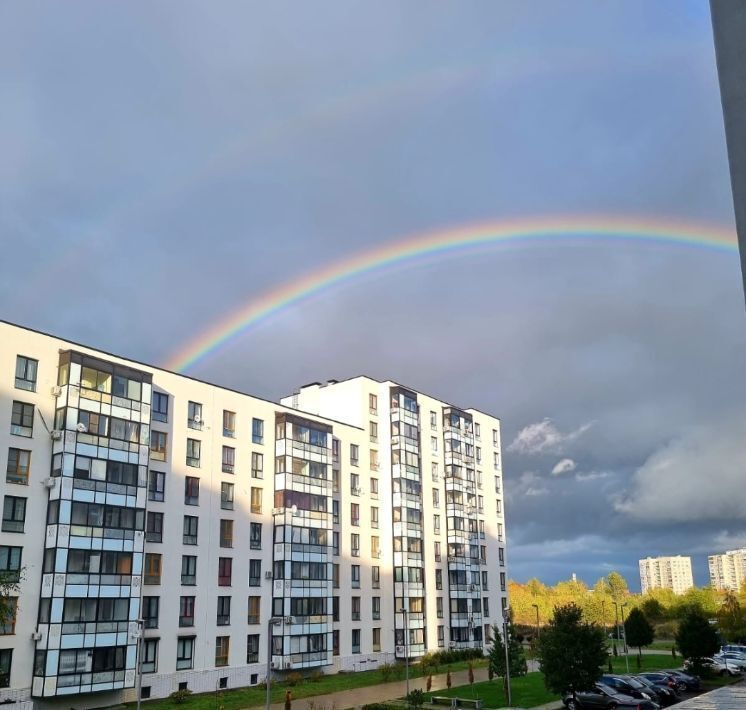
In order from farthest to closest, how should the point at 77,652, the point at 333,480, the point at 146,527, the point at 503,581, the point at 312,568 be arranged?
the point at 503,581 → the point at 333,480 → the point at 312,568 → the point at 146,527 → the point at 77,652

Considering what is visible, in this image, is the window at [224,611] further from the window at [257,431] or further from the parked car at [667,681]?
the parked car at [667,681]

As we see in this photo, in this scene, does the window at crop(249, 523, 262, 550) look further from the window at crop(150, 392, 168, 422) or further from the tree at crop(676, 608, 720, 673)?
the tree at crop(676, 608, 720, 673)

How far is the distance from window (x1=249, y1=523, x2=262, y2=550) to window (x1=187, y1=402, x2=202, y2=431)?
28.9ft

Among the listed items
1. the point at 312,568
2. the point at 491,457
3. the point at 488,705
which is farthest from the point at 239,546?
the point at 491,457

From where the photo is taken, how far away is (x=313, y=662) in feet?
186

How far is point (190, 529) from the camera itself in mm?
51156

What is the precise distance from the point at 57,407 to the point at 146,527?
383 inches

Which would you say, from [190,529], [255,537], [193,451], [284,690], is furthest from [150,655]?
[193,451]

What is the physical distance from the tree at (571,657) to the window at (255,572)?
22.6 meters

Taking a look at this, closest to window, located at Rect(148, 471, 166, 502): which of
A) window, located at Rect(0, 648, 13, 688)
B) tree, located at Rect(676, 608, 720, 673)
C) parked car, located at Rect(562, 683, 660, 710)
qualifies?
window, located at Rect(0, 648, 13, 688)

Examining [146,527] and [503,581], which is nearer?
[146,527]

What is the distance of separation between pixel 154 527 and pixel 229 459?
825 centimetres

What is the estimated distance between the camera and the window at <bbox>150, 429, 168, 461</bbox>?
49625 mm

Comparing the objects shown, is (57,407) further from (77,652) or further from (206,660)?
(206,660)
